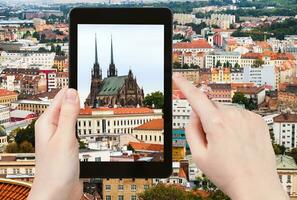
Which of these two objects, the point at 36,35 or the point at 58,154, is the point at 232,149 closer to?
the point at 58,154

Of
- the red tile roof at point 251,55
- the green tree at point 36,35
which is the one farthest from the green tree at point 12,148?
the red tile roof at point 251,55

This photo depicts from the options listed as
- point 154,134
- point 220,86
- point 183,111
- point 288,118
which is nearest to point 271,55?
point 288,118

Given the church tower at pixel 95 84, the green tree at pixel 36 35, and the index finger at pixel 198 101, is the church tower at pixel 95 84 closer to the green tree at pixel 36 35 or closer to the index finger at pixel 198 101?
the index finger at pixel 198 101

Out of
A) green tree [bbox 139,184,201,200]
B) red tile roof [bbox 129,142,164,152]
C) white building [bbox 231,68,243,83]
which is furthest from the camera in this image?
white building [bbox 231,68,243,83]

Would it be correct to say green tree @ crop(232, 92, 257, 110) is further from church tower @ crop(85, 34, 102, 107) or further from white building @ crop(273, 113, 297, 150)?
church tower @ crop(85, 34, 102, 107)

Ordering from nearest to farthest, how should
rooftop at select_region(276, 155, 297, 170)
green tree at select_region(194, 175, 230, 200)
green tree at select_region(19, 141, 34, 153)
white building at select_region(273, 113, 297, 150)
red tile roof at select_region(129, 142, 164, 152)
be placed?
red tile roof at select_region(129, 142, 164, 152) < green tree at select_region(194, 175, 230, 200) < green tree at select_region(19, 141, 34, 153) < rooftop at select_region(276, 155, 297, 170) < white building at select_region(273, 113, 297, 150)

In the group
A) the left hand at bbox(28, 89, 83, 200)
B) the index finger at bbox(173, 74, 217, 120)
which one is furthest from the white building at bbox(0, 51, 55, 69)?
the index finger at bbox(173, 74, 217, 120)

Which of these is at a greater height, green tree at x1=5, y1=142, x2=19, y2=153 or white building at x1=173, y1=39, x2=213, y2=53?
white building at x1=173, y1=39, x2=213, y2=53

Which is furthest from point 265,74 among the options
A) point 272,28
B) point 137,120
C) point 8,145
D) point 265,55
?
point 137,120

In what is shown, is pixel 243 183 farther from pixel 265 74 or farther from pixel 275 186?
pixel 265 74
